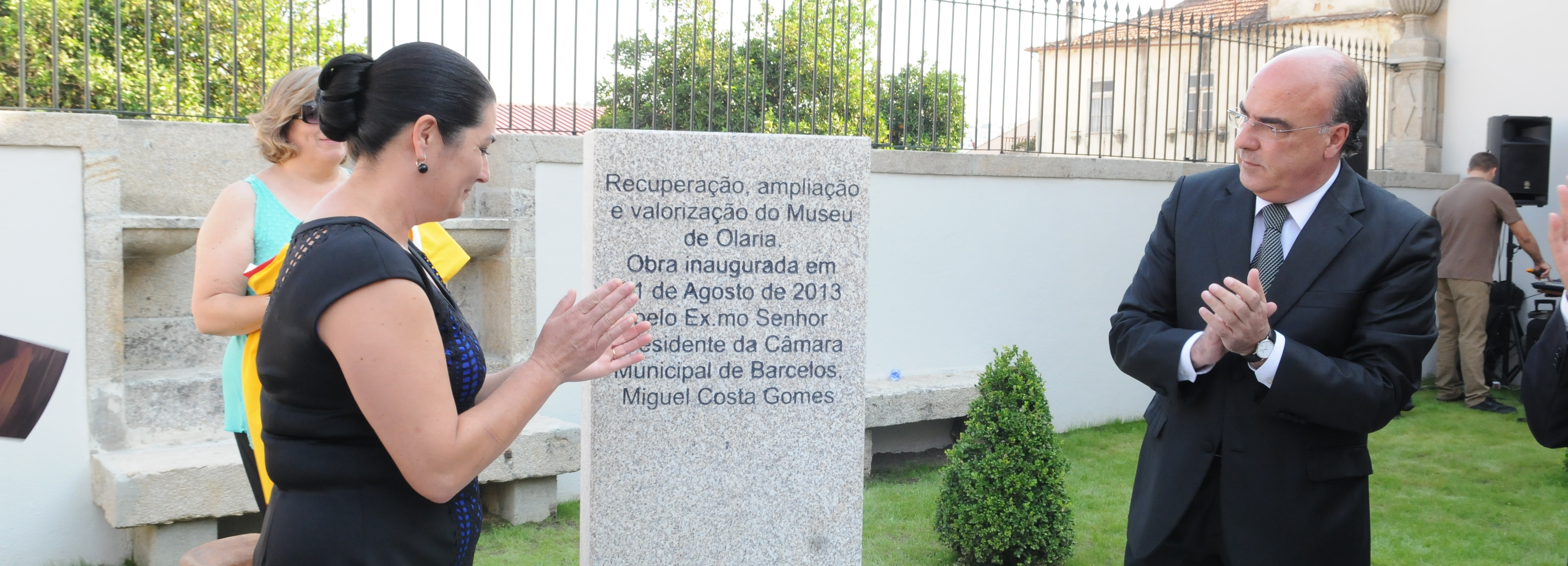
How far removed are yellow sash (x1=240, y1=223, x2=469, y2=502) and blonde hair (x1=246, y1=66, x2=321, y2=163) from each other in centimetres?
33

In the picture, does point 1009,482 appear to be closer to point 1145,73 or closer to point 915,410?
point 915,410

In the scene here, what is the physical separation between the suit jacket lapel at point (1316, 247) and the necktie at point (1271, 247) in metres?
0.03

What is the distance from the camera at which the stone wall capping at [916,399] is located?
6.31 metres

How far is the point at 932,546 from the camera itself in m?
5.20

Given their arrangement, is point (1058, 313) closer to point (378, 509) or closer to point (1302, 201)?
point (1302, 201)

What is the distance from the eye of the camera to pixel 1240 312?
7.13ft

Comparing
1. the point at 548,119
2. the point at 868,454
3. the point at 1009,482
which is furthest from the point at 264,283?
the point at 868,454

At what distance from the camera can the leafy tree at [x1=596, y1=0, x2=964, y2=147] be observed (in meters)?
6.16

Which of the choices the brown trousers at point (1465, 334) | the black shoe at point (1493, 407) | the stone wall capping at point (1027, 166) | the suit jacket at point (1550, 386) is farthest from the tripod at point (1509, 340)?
the suit jacket at point (1550, 386)

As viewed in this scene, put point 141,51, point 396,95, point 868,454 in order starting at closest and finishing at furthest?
1. point 396,95
2. point 868,454
3. point 141,51

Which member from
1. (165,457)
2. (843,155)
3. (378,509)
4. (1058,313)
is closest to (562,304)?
(378,509)

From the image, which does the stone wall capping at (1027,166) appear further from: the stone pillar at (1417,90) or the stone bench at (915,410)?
the stone pillar at (1417,90)

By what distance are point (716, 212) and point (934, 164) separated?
157 inches

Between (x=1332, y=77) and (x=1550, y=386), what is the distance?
0.80 m
